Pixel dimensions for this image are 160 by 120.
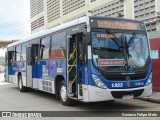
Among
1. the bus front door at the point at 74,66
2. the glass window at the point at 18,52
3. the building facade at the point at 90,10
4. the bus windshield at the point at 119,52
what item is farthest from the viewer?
the glass window at the point at 18,52

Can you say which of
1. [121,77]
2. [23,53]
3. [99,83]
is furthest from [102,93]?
[23,53]

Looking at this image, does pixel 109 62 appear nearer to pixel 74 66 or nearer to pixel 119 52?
pixel 119 52

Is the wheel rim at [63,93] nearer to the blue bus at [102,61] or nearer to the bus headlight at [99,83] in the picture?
the blue bus at [102,61]

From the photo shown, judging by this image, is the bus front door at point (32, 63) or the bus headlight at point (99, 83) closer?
the bus headlight at point (99, 83)

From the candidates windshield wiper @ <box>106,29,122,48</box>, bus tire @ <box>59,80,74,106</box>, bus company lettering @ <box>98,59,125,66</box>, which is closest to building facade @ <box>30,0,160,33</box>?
windshield wiper @ <box>106,29,122,48</box>

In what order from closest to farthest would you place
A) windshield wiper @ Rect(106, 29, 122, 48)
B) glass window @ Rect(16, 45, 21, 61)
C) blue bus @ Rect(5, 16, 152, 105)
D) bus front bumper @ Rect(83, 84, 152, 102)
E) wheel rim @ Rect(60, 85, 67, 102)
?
bus front bumper @ Rect(83, 84, 152, 102)
blue bus @ Rect(5, 16, 152, 105)
windshield wiper @ Rect(106, 29, 122, 48)
wheel rim @ Rect(60, 85, 67, 102)
glass window @ Rect(16, 45, 21, 61)

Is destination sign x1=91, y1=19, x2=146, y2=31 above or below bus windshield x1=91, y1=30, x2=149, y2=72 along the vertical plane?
above

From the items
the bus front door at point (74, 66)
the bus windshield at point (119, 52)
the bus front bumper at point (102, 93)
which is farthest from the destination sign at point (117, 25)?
the bus front bumper at point (102, 93)

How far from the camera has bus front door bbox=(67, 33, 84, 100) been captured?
391 inches

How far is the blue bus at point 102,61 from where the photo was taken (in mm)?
9289

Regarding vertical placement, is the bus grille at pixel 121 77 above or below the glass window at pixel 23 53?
below

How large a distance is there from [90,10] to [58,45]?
11733 mm

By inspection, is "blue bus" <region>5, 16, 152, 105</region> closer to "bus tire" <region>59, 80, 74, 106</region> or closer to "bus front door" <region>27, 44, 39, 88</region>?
"bus tire" <region>59, 80, 74, 106</region>

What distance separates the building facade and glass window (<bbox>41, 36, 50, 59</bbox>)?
235 inches
